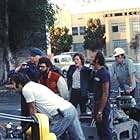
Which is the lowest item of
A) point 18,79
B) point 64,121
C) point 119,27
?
point 64,121

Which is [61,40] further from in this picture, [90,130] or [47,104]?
[47,104]

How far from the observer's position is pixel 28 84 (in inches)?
249

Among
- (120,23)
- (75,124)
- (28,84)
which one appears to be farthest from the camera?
(120,23)

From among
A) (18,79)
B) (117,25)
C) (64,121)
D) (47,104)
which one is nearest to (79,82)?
(64,121)

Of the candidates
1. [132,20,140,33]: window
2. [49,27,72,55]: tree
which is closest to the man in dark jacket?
[49,27,72,55]: tree

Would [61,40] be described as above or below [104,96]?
below

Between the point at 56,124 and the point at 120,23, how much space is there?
91.2 metres

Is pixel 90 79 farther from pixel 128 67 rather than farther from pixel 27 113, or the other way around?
pixel 27 113

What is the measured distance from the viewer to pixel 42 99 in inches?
252

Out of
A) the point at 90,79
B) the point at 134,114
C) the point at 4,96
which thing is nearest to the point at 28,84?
the point at 134,114

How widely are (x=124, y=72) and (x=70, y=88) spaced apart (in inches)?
39.3

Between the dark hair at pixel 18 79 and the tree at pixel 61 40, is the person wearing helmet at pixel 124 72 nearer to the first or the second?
the dark hair at pixel 18 79

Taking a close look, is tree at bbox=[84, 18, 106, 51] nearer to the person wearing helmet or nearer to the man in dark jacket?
the person wearing helmet

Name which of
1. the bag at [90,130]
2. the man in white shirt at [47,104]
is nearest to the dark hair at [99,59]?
the man in white shirt at [47,104]
